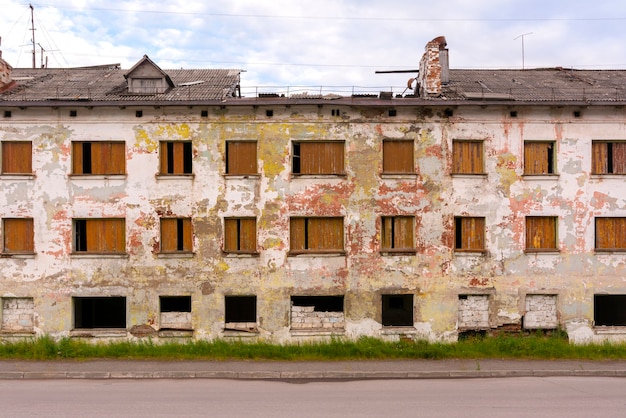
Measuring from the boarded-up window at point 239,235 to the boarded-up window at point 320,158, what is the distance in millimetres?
3030

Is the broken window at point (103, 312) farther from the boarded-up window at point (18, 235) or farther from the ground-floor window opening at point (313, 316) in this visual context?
the ground-floor window opening at point (313, 316)

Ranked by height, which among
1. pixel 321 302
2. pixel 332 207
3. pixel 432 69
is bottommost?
pixel 321 302

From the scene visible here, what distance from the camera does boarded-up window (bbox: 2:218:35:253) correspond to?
780 inches

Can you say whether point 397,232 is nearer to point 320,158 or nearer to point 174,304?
point 320,158

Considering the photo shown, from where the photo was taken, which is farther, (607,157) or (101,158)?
(607,157)

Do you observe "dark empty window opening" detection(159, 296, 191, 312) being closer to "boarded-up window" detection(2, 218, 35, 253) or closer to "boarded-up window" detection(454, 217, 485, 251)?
"boarded-up window" detection(2, 218, 35, 253)

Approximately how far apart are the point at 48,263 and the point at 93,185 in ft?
11.8

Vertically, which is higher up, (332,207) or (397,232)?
(332,207)

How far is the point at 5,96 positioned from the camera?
2045cm

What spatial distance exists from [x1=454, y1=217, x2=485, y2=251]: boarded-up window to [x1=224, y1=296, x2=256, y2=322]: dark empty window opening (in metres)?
8.95

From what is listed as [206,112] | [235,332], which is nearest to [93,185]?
[206,112]

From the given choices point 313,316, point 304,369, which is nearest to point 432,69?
point 313,316

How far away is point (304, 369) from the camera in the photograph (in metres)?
16.6

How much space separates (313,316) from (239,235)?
179 inches
